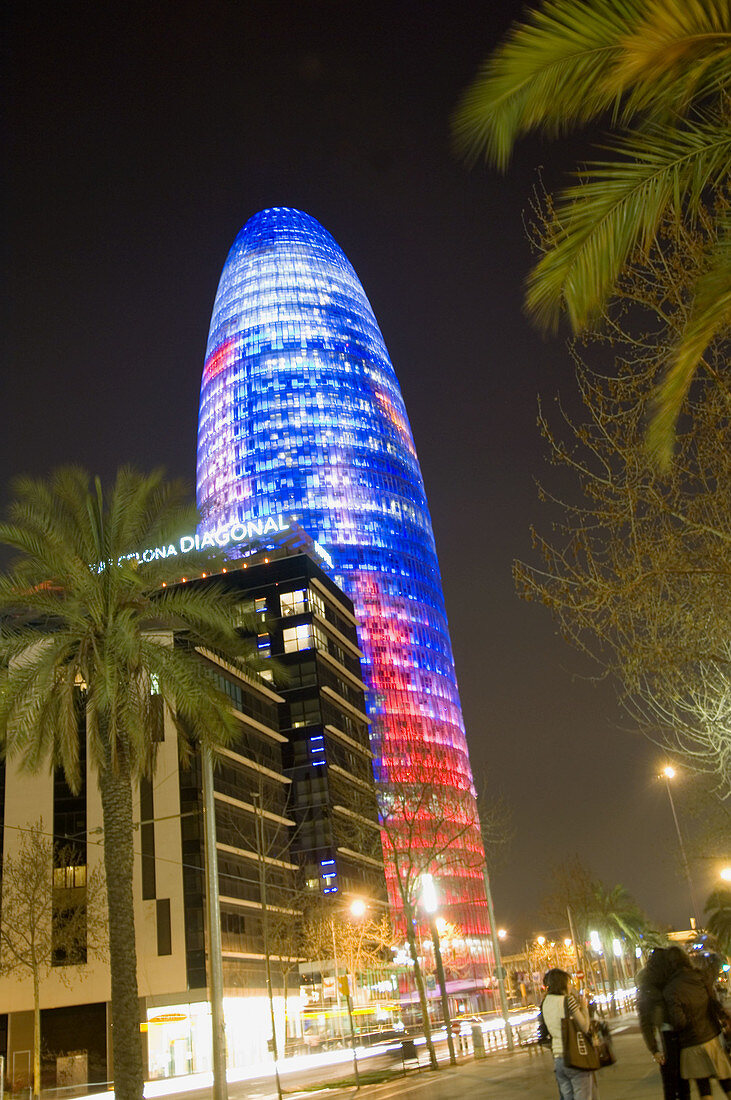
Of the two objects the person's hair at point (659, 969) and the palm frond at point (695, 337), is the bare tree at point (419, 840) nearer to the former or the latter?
the person's hair at point (659, 969)

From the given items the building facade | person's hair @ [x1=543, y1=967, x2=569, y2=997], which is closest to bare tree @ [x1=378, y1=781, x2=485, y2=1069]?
the building facade

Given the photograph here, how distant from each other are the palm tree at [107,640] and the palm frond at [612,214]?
16.0 m

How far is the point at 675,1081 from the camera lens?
10.3 metres

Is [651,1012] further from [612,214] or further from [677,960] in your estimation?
[612,214]

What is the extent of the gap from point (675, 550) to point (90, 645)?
14.0 meters

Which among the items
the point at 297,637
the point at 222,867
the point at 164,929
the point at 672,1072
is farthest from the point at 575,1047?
the point at 297,637

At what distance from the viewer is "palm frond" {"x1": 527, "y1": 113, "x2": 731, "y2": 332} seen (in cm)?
763

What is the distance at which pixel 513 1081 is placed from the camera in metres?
22.5


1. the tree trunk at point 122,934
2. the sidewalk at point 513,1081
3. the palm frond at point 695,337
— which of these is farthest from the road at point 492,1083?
the palm frond at point 695,337

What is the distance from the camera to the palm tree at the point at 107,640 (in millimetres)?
21781

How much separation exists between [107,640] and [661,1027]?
15.4m

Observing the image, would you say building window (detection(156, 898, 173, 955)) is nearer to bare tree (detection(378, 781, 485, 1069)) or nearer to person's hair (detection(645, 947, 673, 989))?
bare tree (detection(378, 781, 485, 1069))

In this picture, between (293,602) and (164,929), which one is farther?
(293,602)

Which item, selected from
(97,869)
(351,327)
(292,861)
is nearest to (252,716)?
(292,861)
